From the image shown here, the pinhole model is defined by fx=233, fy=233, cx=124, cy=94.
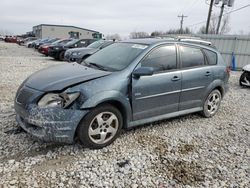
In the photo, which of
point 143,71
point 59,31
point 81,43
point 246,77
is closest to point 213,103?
point 143,71

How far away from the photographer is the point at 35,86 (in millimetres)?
3281

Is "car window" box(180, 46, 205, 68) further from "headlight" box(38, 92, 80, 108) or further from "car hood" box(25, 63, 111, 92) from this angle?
"headlight" box(38, 92, 80, 108)

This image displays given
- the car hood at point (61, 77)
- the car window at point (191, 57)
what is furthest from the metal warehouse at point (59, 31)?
the car hood at point (61, 77)

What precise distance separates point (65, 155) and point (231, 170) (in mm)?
2325

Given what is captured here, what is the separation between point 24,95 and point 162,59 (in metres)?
2.31

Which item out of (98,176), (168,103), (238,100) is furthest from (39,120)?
(238,100)

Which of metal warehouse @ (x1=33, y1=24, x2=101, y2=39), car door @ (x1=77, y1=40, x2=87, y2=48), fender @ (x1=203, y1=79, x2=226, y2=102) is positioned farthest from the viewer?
metal warehouse @ (x1=33, y1=24, x2=101, y2=39)

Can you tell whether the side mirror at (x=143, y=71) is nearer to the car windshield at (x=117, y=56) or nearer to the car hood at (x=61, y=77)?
the car windshield at (x=117, y=56)

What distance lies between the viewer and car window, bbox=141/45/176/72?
12.8 ft

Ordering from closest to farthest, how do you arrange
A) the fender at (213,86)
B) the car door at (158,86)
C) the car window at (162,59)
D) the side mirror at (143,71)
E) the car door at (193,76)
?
the side mirror at (143,71) → the car door at (158,86) → the car window at (162,59) → the car door at (193,76) → the fender at (213,86)

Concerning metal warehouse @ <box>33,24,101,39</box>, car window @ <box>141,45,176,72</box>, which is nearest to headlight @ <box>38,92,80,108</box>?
car window @ <box>141,45,176,72</box>

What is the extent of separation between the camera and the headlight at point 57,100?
10.2 feet

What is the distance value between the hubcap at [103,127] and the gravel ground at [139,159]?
6.9 inches

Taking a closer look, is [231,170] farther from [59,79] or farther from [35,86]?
[35,86]
